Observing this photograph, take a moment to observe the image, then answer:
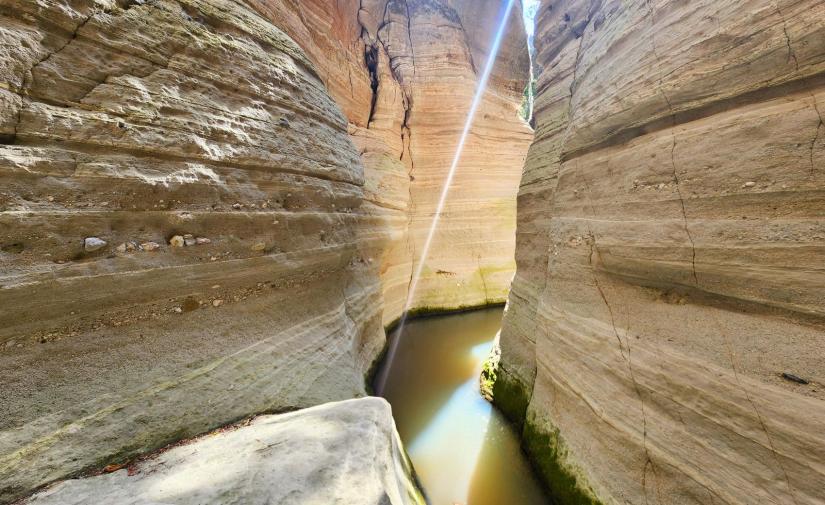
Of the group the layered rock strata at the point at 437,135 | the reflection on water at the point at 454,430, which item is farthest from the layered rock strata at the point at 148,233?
the layered rock strata at the point at 437,135

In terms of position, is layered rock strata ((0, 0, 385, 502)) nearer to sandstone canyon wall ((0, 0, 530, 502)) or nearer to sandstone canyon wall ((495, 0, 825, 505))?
sandstone canyon wall ((0, 0, 530, 502))

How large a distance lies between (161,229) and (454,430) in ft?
14.3

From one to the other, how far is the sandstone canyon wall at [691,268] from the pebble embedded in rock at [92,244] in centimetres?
435

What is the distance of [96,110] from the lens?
2398 mm

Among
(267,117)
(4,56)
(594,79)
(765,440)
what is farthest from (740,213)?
(4,56)

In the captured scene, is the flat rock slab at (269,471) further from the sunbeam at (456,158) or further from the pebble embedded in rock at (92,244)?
the sunbeam at (456,158)

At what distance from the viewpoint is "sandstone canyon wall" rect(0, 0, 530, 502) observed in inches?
79.8

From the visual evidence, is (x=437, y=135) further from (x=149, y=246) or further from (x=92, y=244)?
(x=92, y=244)

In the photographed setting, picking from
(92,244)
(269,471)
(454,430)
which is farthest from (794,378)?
(92,244)

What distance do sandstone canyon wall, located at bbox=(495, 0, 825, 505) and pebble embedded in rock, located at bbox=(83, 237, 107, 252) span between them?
4349mm

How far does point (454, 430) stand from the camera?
4645 mm

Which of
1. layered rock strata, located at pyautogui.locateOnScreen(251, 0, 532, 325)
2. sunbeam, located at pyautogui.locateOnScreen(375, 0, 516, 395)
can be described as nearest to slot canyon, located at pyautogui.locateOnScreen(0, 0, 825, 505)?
layered rock strata, located at pyautogui.locateOnScreen(251, 0, 532, 325)

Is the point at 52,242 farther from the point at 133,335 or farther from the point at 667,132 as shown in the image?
the point at 667,132

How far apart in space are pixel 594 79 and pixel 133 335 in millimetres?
5351
